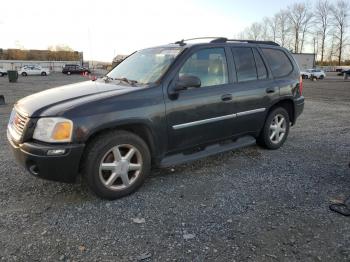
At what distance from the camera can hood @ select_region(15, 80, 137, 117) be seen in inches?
140

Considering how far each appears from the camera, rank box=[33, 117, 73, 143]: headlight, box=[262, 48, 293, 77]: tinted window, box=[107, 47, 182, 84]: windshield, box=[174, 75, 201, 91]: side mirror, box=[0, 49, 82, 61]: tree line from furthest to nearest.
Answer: box=[0, 49, 82, 61]: tree line < box=[262, 48, 293, 77]: tinted window < box=[107, 47, 182, 84]: windshield < box=[174, 75, 201, 91]: side mirror < box=[33, 117, 73, 143]: headlight

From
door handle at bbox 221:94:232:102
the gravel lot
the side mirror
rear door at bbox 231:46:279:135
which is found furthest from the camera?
rear door at bbox 231:46:279:135

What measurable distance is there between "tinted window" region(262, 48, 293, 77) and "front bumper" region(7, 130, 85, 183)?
3627 mm

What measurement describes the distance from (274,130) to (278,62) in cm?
120

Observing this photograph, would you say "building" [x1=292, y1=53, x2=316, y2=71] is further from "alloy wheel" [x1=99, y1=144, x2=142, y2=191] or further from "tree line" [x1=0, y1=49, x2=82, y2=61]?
"tree line" [x1=0, y1=49, x2=82, y2=61]

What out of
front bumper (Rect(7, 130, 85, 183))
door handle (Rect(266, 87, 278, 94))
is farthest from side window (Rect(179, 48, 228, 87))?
front bumper (Rect(7, 130, 85, 183))

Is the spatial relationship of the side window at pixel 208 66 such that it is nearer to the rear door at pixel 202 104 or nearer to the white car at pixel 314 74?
the rear door at pixel 202 104

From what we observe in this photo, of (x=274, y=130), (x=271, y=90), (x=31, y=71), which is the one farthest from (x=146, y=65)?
(x=31, y=71)

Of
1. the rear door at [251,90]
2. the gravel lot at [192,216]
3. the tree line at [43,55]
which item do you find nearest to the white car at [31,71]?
the gravel lot at [192,216]

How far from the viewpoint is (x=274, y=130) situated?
580 cm

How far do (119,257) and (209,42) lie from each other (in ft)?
10.5

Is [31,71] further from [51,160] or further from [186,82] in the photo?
[51,160]

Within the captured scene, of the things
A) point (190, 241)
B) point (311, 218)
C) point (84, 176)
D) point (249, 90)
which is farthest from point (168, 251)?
point (249, 90)

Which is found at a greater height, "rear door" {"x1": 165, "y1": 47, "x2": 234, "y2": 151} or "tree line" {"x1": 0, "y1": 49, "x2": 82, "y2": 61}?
"tree line" {"x1": 0, "y1": 49, "x2": 82, "y2": 61}
